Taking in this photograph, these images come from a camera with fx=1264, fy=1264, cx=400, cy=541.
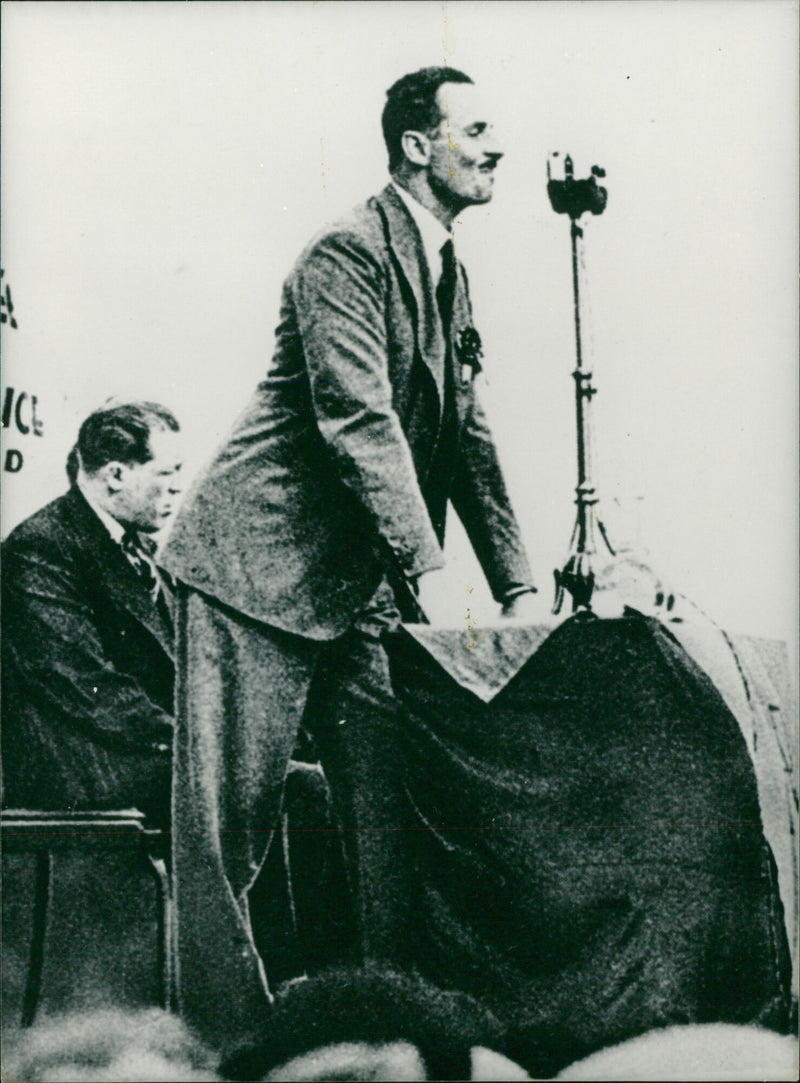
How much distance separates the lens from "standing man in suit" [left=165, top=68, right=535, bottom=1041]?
3.07 m

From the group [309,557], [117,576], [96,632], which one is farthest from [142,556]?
[309,557]

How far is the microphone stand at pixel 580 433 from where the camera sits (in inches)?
130

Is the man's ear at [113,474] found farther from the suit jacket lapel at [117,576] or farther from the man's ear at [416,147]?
the man's ear at [416,147]

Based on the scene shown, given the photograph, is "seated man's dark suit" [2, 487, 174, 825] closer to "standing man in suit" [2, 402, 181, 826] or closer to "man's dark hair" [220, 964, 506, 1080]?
"standing man in suit" [2, 402, 181, 826]

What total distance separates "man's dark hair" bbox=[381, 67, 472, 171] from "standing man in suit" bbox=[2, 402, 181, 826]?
0.95 meters

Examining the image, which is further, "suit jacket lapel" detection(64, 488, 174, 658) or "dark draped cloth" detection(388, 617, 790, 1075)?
"suit jacket lapel" detection(64, 488, 174, 658)

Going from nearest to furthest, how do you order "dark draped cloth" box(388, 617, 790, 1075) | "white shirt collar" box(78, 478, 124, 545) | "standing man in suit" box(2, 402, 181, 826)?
"dark draped cloth" box(388, 617, 790, 1075) < "standing man in suit" box(2, 402, 181, 826) < "white shirt collar" box(78, 478, 124, 545)

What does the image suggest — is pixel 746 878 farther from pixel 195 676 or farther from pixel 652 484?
pixel 195 676

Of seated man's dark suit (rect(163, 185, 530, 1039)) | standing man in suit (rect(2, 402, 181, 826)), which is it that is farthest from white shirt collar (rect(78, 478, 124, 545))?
seated man's dark suit (rect(163, 185, 530, 1039))

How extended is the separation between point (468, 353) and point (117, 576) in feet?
3.57

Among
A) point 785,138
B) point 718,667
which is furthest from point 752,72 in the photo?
point 718,667

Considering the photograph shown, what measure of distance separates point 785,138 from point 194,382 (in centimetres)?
180

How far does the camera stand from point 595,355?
3.46 m

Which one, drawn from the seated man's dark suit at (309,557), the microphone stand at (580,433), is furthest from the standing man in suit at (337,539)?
the microphone stand at (580,433)
